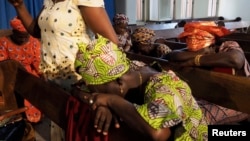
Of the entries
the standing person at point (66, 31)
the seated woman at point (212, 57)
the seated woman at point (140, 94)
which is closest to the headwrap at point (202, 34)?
the seated woman at point (212, 57)

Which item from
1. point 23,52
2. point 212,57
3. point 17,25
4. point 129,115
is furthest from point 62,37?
point 23,52

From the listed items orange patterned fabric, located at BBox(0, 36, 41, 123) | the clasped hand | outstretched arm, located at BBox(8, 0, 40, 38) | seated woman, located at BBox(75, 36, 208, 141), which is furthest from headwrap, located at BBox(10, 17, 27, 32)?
the clasped hand

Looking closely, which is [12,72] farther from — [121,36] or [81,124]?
[121,36]

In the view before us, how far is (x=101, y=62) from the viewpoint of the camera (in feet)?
3.18

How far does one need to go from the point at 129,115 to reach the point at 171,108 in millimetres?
120

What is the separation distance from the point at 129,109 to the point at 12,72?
1106 millimetres

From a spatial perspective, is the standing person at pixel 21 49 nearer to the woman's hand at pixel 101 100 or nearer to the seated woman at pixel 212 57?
the seated woman at pixel 212 57

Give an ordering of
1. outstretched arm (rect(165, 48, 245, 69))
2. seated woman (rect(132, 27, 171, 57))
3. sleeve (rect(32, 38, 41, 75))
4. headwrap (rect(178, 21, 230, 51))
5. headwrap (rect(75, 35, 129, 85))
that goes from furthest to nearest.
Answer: sleeve (rect(32, 38, 41, 75)) < seated woman (rect(132, 27, 171, 57)) < headwrap (rect(178, 21, 230, 51)) < outstretched arm (rect(165, 48, 245, 69)) < headwrap (rect(75, 35, 129, 85))

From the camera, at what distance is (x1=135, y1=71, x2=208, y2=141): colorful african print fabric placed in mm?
856

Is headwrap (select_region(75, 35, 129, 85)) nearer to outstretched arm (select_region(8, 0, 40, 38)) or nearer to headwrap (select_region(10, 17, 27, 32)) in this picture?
outstretched arm (select_region(8, 0, 40, 38))

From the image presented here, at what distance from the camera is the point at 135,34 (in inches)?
108

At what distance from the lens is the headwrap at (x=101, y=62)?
973 mm

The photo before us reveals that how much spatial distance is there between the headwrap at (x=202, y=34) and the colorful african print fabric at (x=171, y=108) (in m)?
0.83

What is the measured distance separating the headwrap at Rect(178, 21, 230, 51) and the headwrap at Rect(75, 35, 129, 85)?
0.88m
